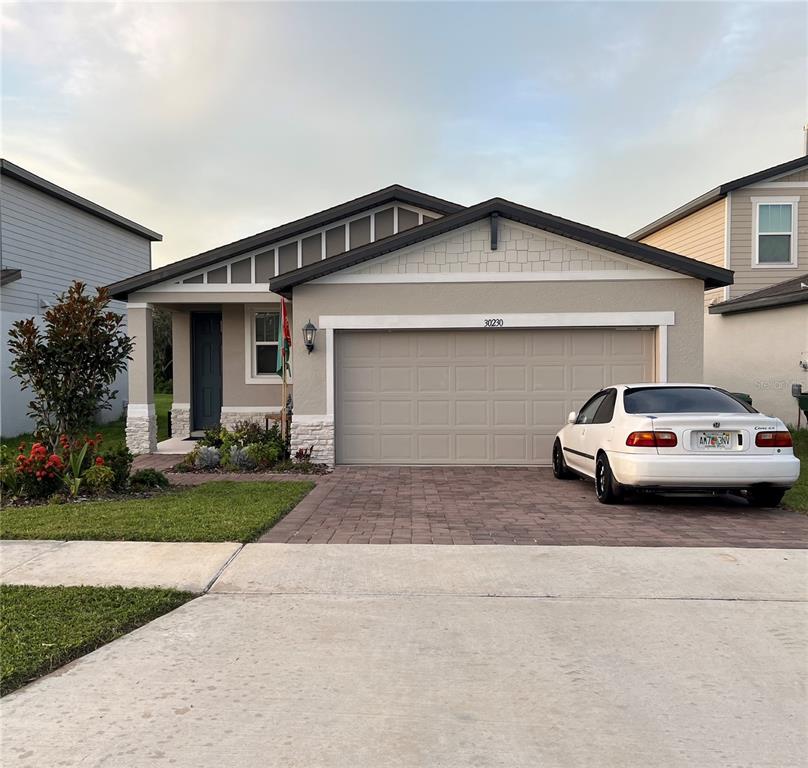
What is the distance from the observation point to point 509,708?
348cm

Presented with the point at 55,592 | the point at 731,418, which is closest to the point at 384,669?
the point at 55,592

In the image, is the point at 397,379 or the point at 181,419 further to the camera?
the point at 181,419

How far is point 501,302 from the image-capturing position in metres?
11.4

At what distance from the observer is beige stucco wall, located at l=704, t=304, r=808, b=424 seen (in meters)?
16.2

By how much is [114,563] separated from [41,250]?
1594cm

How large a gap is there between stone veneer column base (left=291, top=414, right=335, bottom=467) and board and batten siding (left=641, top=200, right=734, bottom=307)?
11.2 m

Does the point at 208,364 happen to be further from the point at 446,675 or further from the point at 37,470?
the point at 446,675

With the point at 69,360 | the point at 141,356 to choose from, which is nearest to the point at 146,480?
the point at 69,360

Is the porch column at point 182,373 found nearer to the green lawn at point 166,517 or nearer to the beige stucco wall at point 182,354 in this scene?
the beige stucco wall at point 182,354

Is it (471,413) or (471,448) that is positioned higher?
(471,413)

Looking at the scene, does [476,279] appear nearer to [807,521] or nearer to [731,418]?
[731,418]

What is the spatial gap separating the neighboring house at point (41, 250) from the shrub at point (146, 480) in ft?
32.7

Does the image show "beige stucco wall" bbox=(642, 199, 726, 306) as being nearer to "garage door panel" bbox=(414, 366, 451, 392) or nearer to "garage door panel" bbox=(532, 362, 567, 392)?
"garage door panel" bbox=(532, 362, 567, 392)

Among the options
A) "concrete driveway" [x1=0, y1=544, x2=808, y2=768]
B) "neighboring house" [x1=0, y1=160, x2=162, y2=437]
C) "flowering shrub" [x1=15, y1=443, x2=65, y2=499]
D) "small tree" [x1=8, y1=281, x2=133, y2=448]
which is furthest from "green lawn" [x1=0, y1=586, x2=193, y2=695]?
"neighboring house" [x1=0, y1=160, x2=162, y2=437]
